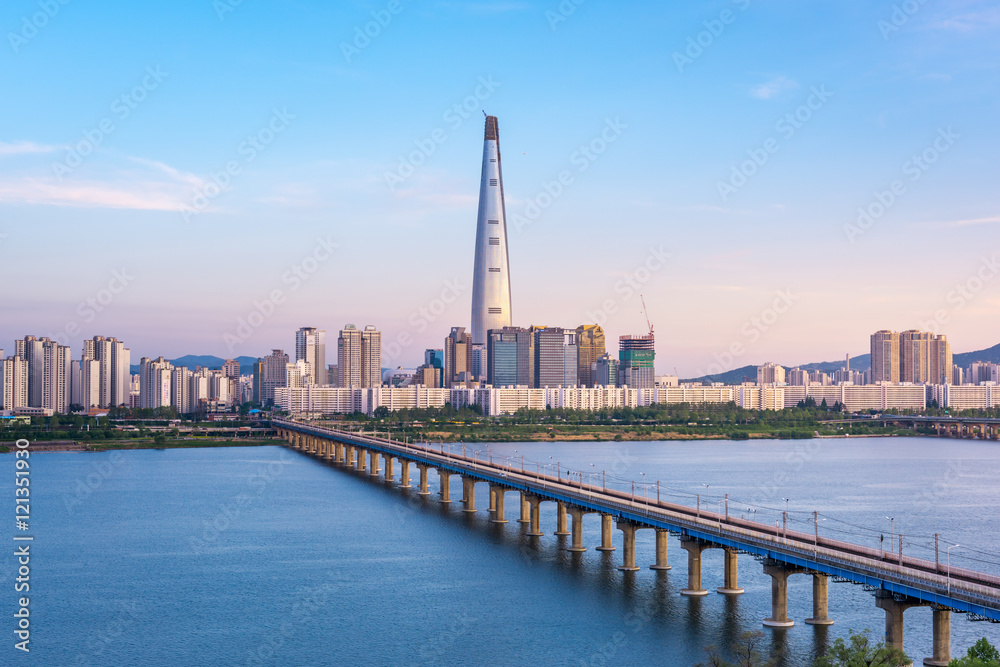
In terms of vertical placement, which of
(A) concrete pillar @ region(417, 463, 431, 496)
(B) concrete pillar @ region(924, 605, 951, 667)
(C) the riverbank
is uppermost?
(B) concrete pillar @ region(924, 605, 951, 667)

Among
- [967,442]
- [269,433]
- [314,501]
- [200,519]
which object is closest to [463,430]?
[269,433]

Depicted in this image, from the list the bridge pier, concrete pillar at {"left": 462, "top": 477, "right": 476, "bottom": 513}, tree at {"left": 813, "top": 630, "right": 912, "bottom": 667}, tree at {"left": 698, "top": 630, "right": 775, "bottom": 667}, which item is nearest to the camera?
tree at {"left": 813, "top": 630, "right": 912, "bottom": 667}

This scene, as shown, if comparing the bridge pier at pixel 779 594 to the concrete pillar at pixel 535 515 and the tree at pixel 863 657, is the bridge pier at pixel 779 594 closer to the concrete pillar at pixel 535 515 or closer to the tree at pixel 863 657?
the tree at pixel 863 657

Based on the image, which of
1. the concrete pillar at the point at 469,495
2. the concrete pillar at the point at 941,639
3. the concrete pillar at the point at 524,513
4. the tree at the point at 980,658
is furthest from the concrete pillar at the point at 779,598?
the concrete pillar at the point at 469,495

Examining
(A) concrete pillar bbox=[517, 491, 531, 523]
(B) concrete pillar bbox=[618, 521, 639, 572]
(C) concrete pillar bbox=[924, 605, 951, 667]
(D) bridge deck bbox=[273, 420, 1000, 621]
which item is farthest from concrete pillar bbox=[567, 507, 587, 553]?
(C) concrete pillar bbox=[924, 605, 951, 667]

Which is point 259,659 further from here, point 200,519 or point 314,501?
point 314,501

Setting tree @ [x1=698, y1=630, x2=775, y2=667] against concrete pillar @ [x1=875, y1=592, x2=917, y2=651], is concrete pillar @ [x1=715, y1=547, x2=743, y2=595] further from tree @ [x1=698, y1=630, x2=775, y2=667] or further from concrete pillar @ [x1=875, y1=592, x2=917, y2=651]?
concrete pillar @ [x1=875, y1=592, x2=917, y2=651]

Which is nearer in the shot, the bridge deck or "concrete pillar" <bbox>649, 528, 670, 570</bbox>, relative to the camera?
the bridge deck
